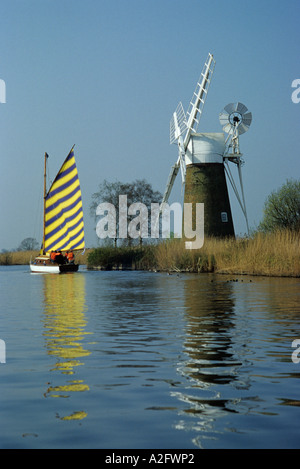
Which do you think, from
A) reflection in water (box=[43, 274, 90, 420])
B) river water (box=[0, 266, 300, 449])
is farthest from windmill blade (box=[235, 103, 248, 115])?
river water (box=[0, 266, 300, 449])

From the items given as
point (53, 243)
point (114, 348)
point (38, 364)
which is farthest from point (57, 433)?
point (53, 243)

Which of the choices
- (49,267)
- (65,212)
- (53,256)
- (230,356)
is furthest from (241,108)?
(230,356)

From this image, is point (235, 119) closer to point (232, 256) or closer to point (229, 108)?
point (229, 108)

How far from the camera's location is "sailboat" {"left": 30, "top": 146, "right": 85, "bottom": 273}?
41.4 metres

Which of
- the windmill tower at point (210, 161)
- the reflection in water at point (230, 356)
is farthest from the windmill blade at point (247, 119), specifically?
the reflection in water at point (230, 356)

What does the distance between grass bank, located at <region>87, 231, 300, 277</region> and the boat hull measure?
15.3ft

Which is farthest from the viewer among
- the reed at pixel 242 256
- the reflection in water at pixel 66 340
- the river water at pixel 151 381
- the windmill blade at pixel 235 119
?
the windmill blade at pixel 235 119

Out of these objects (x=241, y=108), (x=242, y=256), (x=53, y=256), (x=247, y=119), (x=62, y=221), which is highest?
(x=241, y=108)

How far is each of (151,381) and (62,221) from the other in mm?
36812

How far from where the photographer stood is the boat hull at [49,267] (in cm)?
4084

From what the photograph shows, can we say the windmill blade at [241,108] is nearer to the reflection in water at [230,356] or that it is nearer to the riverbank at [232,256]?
the riverbank at [232,256]

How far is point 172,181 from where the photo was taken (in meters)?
43.1

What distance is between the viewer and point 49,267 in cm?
4134
